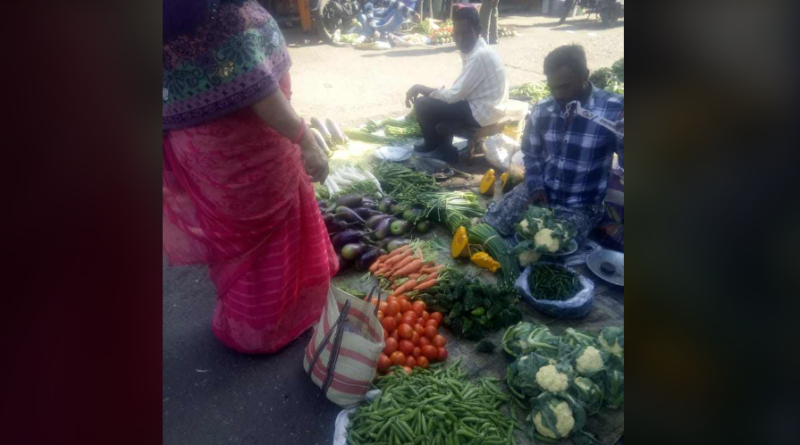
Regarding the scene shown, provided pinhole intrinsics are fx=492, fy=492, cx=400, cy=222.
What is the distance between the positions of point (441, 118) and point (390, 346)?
3891 millimetres

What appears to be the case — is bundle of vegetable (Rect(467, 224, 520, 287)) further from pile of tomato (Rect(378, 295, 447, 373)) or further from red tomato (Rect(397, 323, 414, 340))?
red tomato (Rect(397, 323, 414, 340))

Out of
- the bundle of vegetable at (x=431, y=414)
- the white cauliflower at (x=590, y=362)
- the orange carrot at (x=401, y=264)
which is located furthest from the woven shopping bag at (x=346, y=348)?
the orange carrot at (x=401, y=264)

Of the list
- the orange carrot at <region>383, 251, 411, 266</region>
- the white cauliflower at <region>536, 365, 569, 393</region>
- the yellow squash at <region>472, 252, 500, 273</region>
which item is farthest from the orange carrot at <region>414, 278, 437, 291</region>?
the white cauliflower at <region>536, 365, 569, 393</region>

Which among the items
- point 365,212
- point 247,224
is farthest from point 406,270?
point 247,224

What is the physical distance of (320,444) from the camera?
2.77 meters

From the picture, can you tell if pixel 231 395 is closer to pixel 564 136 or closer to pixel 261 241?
pixel 261 241

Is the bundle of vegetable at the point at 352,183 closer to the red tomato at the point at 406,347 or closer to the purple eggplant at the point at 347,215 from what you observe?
the purple eggplant at the point at 347,215

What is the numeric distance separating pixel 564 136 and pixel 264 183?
8.27ft

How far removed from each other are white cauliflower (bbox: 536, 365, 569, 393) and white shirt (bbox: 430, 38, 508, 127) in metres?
3.90

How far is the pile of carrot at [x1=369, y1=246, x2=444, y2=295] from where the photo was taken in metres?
3.84

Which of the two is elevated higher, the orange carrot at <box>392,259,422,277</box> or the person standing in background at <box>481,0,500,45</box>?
the person standing in background at <box>481,0,500,45</box>

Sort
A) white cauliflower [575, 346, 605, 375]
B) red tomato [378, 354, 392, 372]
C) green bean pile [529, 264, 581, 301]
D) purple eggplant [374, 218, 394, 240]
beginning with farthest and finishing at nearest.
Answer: purple eggplant [374, 218, 394, 240]
green bean pile [529, 264, 581, 301]
red tomato [378, 354, 392, 372]
white cauliflower [575, 346, 605, 375]

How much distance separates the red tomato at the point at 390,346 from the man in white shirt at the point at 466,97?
11.9 feet

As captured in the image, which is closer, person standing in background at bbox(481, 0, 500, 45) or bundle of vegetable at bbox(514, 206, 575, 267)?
bundle of vegetable at bbox(514, 206, 575, 267)
